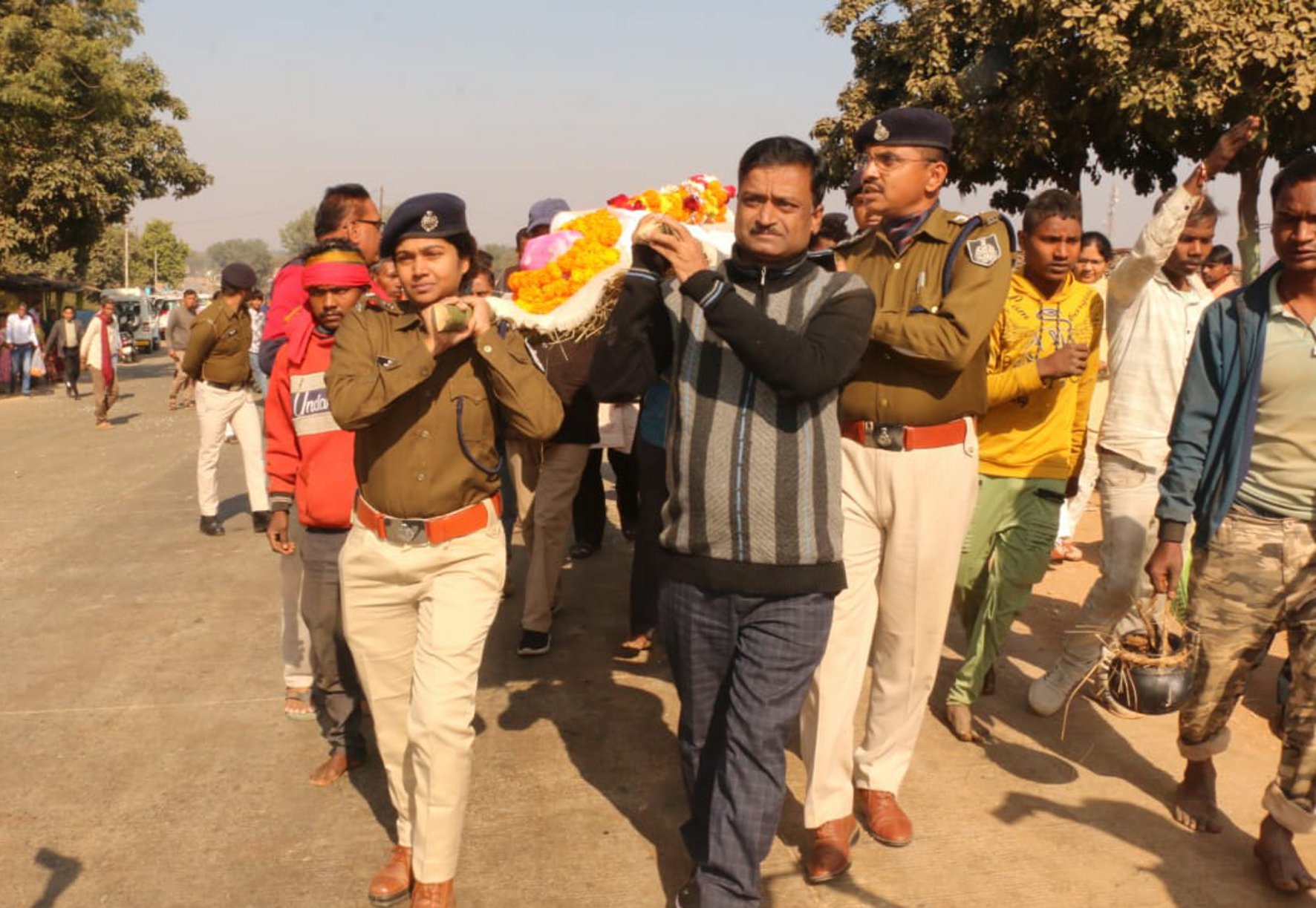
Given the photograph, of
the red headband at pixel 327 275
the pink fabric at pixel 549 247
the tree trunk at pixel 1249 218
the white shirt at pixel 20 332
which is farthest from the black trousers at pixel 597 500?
the white shirt at pixel 20 332

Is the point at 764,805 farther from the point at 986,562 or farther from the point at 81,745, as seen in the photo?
the point at 81,745

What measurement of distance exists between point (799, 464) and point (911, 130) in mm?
1350

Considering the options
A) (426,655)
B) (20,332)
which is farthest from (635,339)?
(20,332)

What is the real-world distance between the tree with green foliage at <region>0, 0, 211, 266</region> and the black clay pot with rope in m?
23.7

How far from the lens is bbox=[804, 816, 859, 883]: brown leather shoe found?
3.64 m

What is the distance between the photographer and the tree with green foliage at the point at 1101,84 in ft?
44.1

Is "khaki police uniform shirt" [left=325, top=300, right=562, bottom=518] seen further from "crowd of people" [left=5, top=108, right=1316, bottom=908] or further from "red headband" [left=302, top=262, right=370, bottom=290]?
"red headband" [left=302, top=262, right=370, bottom=290]

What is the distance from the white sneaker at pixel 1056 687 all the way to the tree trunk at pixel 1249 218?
12.3m

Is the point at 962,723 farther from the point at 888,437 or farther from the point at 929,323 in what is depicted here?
the point at 929,323

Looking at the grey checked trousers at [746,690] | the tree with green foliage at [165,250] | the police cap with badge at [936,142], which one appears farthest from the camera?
the tree with green foliage at [165,250]

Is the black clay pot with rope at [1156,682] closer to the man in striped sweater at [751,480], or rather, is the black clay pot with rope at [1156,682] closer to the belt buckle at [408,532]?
the man in striped sweater at [751,480]

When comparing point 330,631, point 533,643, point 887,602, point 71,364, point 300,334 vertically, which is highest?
point 300,334

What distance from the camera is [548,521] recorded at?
19.5 ft

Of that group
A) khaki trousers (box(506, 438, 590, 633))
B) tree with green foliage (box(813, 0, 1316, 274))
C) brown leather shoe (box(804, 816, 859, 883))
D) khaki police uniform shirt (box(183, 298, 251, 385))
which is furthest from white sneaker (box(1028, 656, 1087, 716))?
tree with green foliage (box(813, 0, 1316, 274))
